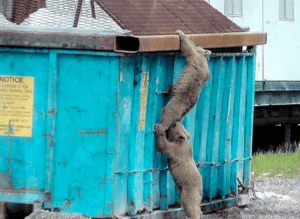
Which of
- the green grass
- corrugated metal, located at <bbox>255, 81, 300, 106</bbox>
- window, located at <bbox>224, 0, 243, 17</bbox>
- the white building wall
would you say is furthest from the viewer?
the white building wall

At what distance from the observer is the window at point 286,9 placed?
49.3 ft

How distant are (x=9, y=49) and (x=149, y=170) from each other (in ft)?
5.37

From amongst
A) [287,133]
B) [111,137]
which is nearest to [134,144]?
[111,137]

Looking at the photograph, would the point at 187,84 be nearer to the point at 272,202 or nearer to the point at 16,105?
the point at 16,105

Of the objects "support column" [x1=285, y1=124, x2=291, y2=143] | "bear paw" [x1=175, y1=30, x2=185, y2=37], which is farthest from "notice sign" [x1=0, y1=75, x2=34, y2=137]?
"support column" [x1=285, y1=124, x2=291, y2=143]

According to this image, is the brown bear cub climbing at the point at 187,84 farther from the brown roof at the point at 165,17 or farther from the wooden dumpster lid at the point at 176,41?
the brown roof at the point at 165,17

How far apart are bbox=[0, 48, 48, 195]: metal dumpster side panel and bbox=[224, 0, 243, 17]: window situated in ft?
28.2

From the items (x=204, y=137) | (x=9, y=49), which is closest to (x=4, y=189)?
(x=9, y=49)

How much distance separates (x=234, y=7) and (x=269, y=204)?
675cm

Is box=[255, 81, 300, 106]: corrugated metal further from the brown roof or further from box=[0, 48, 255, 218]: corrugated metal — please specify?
box=[0, 48, 255, 218]: corrugated metal

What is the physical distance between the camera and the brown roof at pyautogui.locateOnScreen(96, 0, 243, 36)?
6023 mm

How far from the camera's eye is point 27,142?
5711 mm

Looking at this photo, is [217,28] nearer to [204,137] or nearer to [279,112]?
[204,137]

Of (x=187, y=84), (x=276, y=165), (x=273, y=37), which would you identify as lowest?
(x=276, y=165)
